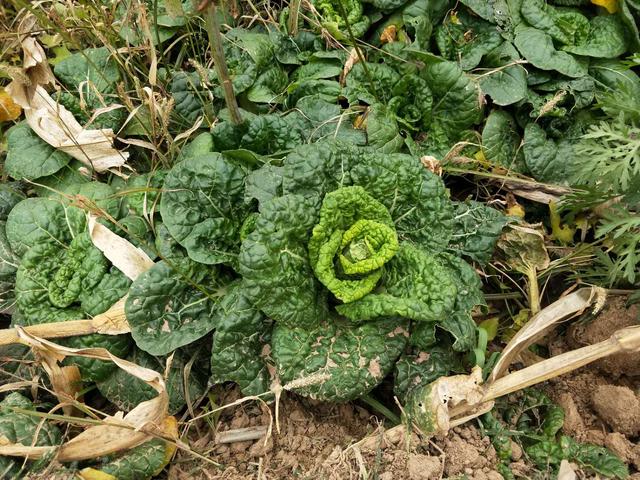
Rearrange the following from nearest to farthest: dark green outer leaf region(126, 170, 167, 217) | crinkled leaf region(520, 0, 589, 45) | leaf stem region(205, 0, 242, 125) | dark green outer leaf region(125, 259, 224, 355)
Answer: leaf stem region(205, 0, 242, 125)
dark green outer leaf region(125, 259, 224, 355)
dark green outer leaf region(126, 170, 167, 217)
crinkled leaf region(520, 0, 589, 45)

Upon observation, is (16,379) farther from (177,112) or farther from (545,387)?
(545,387)

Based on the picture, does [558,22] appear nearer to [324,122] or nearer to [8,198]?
[324,122]

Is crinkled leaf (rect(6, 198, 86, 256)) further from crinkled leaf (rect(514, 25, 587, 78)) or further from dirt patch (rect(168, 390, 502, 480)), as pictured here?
crinkled leaf (rect(514, 25, 587, 78))

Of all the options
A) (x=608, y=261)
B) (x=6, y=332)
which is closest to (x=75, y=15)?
(x=6, y=332)

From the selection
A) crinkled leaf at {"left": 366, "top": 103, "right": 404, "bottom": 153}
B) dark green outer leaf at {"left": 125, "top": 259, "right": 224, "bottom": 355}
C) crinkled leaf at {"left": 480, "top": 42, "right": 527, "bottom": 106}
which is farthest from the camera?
crinkled leaf at {"left": 480, "top": 42, "right": 527, "bottom": 106}

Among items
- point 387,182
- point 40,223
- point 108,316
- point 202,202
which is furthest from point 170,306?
point 387,182

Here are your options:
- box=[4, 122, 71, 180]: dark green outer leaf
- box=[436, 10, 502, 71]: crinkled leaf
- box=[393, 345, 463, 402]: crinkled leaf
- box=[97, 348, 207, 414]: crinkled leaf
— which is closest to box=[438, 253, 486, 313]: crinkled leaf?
box=[393, 345, 463, 402]: crinkled leaf
